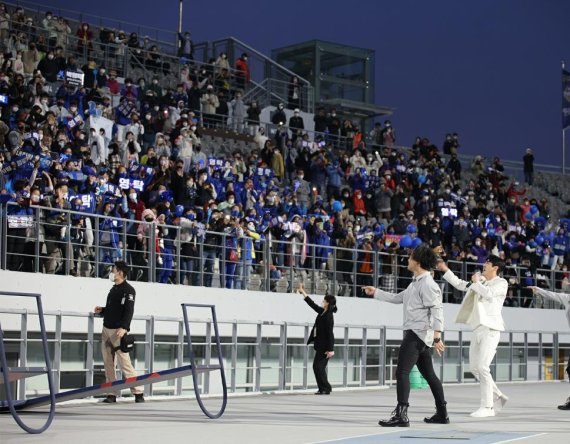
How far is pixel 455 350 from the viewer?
31.5 metres

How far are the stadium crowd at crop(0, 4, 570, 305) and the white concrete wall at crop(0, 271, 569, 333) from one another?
0.40m

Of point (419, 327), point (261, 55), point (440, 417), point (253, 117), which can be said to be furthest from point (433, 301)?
point (261, 55)

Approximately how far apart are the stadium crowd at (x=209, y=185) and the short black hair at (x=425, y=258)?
7870 mm

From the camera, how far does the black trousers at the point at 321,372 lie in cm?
2070

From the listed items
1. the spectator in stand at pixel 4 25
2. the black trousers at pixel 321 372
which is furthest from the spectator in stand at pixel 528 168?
the black trousers at pixel 321 372

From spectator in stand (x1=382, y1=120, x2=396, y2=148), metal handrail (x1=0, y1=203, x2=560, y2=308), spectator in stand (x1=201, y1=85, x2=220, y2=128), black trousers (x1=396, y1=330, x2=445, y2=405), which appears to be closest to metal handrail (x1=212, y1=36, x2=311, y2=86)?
spectator in stand (x1=382, y1=120, x2=396, y2=148)

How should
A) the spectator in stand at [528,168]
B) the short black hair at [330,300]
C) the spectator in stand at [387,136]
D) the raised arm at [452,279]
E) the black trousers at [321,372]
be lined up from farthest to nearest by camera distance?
1. the spectator in stand at [528,168]
2. the spectator in stand at [387,136]
3. the short black hair at [330,300]
4. the black trousers at [321,372]
5. the raised arm at [452,279]

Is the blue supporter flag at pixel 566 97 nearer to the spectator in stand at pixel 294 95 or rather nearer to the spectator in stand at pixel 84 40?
the spectator in stand at pixel 294 95

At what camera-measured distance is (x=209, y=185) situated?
85.0 ft

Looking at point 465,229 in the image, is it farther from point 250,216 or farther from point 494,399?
point 494,399

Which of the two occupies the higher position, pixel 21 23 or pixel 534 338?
pixel 21 23

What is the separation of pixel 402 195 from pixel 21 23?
38.2 ft

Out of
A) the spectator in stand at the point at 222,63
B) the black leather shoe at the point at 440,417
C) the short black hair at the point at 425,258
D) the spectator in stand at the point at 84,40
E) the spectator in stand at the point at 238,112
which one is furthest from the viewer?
the spectator in stand at the point at 222,63

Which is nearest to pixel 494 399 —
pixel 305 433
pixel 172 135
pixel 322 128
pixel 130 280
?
pixel 305 433
